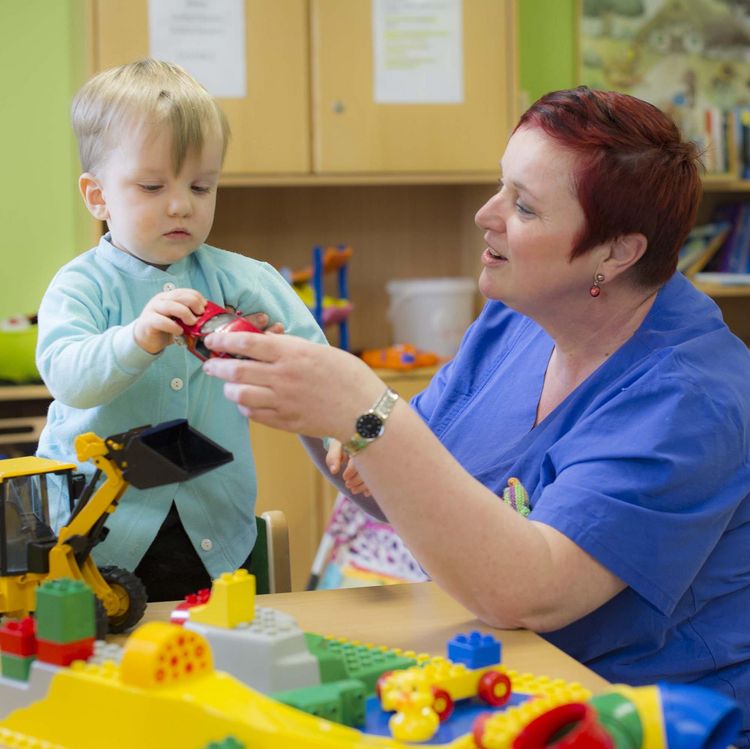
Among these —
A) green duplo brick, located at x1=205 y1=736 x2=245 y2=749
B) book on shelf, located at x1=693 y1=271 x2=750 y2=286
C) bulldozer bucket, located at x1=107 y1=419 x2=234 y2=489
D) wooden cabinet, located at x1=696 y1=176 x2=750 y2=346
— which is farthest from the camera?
wooden cabinet, located at x1=696 y1=176 x2=750 y2=346

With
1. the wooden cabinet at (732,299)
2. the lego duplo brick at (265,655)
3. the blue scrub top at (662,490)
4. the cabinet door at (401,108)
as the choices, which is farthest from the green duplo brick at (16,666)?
the wooden cabinet at (732,299)

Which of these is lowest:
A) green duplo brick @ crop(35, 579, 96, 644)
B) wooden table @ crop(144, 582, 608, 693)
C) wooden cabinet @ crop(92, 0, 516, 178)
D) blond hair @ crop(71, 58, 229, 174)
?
wooden table @ crop(144, 582, 608, 693)

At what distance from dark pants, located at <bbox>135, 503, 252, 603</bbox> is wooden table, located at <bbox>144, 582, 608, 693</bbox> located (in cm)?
14

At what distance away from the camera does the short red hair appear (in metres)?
1.41

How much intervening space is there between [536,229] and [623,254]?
0.37 ft

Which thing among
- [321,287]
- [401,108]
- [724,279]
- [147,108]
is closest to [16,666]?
[147,108]

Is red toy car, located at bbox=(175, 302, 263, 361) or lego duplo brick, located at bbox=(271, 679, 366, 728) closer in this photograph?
lego duplo brick, located at bbox=(271, 679, 366, 728)

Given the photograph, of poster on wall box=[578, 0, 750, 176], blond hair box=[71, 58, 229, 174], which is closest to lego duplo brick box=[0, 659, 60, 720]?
blond hair box=[71, 58, 229, 174]

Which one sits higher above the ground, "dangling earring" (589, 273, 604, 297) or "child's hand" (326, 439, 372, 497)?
"dangling earring" (589, 273, 604, 297)

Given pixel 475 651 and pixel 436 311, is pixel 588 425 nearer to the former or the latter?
pixel 475 651

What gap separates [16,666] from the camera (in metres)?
0.98

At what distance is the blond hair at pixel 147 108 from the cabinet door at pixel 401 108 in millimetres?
1715

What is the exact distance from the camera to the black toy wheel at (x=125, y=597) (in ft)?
3.75

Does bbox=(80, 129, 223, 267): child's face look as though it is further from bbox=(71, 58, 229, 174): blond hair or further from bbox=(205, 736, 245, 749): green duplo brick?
bbox=(205, 736, 245, 749): green duplo brick
